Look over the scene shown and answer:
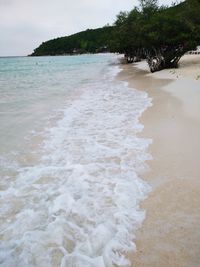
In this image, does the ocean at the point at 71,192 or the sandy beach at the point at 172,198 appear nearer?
the sandy beach at the point at 172,198

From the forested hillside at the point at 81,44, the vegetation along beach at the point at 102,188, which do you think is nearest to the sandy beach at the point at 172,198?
the vegetation along beach at the point at 102,188

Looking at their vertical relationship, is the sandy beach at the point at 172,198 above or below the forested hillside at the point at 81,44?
above

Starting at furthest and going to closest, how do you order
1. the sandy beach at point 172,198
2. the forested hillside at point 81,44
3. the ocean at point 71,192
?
the forested hillside at point 81,44 < the ocean at point 71,192 < the sandy beach at point 172,198

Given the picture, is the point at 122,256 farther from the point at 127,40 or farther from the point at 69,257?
the point at 127,40

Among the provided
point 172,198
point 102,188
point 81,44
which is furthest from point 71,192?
point 81,44

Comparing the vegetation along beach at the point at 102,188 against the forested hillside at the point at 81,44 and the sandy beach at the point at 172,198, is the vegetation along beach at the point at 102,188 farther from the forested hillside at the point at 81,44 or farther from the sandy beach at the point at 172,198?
the forested hillside at the point at 81,44

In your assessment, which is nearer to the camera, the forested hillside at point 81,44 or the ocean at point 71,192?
the ocean at point 71,192

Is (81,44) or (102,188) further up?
(102,188)

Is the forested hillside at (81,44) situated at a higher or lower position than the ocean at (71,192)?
lower

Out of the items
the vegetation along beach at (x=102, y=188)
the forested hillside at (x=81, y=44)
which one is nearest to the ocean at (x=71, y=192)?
the vegetation along beach at (x=102, y=188)

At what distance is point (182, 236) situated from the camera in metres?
3.34

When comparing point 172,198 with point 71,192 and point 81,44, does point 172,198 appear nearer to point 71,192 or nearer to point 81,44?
point 71,192

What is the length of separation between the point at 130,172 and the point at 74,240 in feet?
6.64

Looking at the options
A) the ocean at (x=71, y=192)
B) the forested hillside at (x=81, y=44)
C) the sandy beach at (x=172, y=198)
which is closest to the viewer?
the sandy beach at (x=172, y=198)
